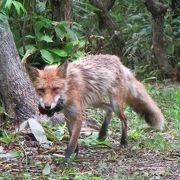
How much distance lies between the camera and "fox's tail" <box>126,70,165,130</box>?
8.29m

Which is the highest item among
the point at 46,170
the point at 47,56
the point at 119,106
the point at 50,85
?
the point at 50,85

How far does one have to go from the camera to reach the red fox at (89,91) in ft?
21.0

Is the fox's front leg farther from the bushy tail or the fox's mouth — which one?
the bushy tail

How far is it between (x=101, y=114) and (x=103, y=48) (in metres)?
7.76

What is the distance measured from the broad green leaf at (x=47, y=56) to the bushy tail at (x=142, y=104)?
102 inches

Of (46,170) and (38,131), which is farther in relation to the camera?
(38,131)

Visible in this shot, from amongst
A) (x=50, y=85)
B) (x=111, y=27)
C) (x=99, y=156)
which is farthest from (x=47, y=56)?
(x=111, y=27)

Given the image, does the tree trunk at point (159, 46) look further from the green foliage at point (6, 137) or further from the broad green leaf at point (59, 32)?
the green foliage at point (6, 137)

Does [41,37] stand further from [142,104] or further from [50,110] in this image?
[50,110]

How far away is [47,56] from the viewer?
10.6 meters

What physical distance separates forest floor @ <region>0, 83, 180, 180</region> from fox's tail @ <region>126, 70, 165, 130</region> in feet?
0.79

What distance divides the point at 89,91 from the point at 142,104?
4.02 ft

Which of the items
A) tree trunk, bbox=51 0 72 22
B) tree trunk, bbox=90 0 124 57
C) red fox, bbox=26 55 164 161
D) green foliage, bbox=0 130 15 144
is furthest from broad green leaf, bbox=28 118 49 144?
tree trunk, bbox=90 0 124 57

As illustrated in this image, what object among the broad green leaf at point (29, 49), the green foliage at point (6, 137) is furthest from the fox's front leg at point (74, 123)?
the broad green leaf at point (29, 49)
